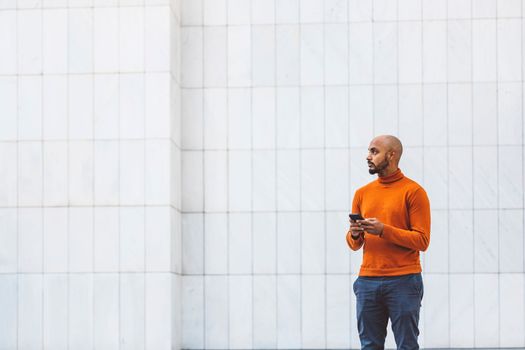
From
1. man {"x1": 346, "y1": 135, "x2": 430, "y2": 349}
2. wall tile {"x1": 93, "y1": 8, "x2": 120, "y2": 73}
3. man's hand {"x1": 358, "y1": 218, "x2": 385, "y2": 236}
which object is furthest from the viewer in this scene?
wall tile {"x1": 93, "y1": 8, "x2": 120, "y2": 73}

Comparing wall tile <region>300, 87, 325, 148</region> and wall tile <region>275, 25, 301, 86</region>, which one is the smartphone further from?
wall tile <region>275, 25, 301, 86</region>

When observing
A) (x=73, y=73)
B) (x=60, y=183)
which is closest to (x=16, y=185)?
(x=60, y=183)

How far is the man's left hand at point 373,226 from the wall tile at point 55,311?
4.87 m

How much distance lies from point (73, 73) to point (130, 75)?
66cm

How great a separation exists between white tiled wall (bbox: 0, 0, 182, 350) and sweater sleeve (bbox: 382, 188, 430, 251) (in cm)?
414

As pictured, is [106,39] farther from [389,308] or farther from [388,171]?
[389,308]

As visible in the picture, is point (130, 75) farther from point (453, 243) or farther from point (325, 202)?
point (453, 243)

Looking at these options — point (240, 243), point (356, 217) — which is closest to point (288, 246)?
point (240, 243)

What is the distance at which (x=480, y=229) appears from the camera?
11312 mm

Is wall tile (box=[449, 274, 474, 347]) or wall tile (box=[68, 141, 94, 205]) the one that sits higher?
wall tile (box=[68, 141, 94, 205])

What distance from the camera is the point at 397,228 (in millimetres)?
7137

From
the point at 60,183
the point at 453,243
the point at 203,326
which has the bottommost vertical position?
the point at 203,326

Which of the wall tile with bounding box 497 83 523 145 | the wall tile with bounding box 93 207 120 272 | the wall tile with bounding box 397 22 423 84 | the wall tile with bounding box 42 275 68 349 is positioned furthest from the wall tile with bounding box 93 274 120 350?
the wall tile with bounding box 497 83 523 145

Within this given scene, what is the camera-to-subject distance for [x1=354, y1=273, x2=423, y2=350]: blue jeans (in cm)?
713
